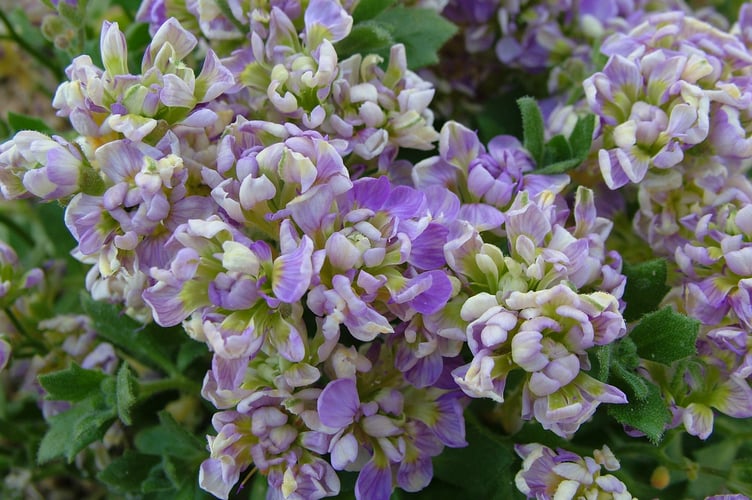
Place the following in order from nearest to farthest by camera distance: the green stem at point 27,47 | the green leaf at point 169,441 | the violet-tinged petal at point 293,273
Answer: the violet-tinged petal at point 293,273 → the green leaf at point 169,441 → the green stem at point 27,47

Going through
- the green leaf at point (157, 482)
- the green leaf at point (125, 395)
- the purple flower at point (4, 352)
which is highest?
the green leaf at point (125, 395)

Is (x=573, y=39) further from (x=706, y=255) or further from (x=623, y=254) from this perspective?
(x=706, y=255)

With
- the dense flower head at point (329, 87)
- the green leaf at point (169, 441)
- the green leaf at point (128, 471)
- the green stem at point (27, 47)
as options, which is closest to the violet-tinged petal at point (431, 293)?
the dense flower head at point (329, 87)

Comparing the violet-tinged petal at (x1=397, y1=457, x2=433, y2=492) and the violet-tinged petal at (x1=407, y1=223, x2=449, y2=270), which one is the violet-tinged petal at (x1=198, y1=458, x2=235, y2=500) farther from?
the violet-tinged petal at (x1=407, y1=223, x2=449, y2=270)

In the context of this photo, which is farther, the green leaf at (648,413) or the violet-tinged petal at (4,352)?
the violet-tinged petal at (4,352)

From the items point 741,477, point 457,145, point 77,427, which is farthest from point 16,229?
point 741,477

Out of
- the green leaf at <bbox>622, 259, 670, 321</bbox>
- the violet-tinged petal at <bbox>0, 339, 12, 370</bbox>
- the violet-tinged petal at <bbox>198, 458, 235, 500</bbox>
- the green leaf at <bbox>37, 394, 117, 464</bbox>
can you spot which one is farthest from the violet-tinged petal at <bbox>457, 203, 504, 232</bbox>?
the violet-tinged petal at <bbox>0, 339, 12, 370</bbox>

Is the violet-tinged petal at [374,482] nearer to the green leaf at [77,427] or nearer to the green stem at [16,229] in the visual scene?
the green leaf at [77,427]
